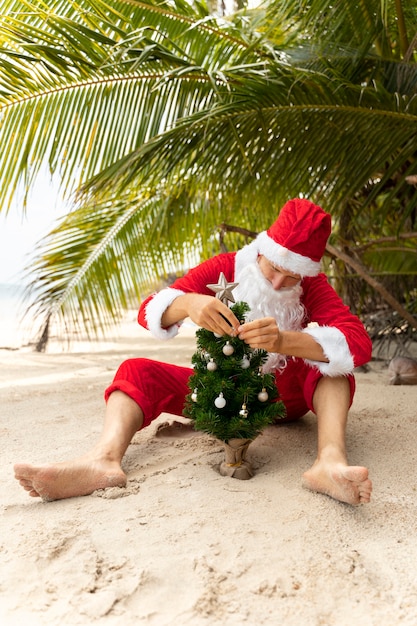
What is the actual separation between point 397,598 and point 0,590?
90cm

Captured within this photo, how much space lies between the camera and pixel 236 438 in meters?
2.04

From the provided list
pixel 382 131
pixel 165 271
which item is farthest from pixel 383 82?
pixel 165 271

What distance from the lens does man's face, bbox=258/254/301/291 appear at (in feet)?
7.33

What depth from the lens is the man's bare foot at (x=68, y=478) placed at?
1892 millimetres

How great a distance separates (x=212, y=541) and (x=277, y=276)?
3.13 feet

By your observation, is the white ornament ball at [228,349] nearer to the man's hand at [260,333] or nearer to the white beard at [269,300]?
the man's hand at [260,333]

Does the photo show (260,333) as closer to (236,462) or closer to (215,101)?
(236,462)

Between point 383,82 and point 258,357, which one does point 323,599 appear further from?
point 383,82

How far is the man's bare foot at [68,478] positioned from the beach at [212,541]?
4 centimetres

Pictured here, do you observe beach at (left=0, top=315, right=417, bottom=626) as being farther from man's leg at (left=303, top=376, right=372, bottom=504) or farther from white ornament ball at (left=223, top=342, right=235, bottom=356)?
white ornament ball at (left=223, top=342, right=235, bottom=356)

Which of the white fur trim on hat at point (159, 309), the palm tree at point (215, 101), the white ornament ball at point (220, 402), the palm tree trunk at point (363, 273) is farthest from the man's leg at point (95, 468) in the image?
the palm tree trunk at point (363, 273)

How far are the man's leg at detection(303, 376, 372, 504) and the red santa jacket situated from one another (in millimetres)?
79

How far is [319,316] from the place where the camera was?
7.70 ft

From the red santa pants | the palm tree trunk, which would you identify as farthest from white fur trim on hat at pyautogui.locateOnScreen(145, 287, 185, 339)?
the palm tree trunk
